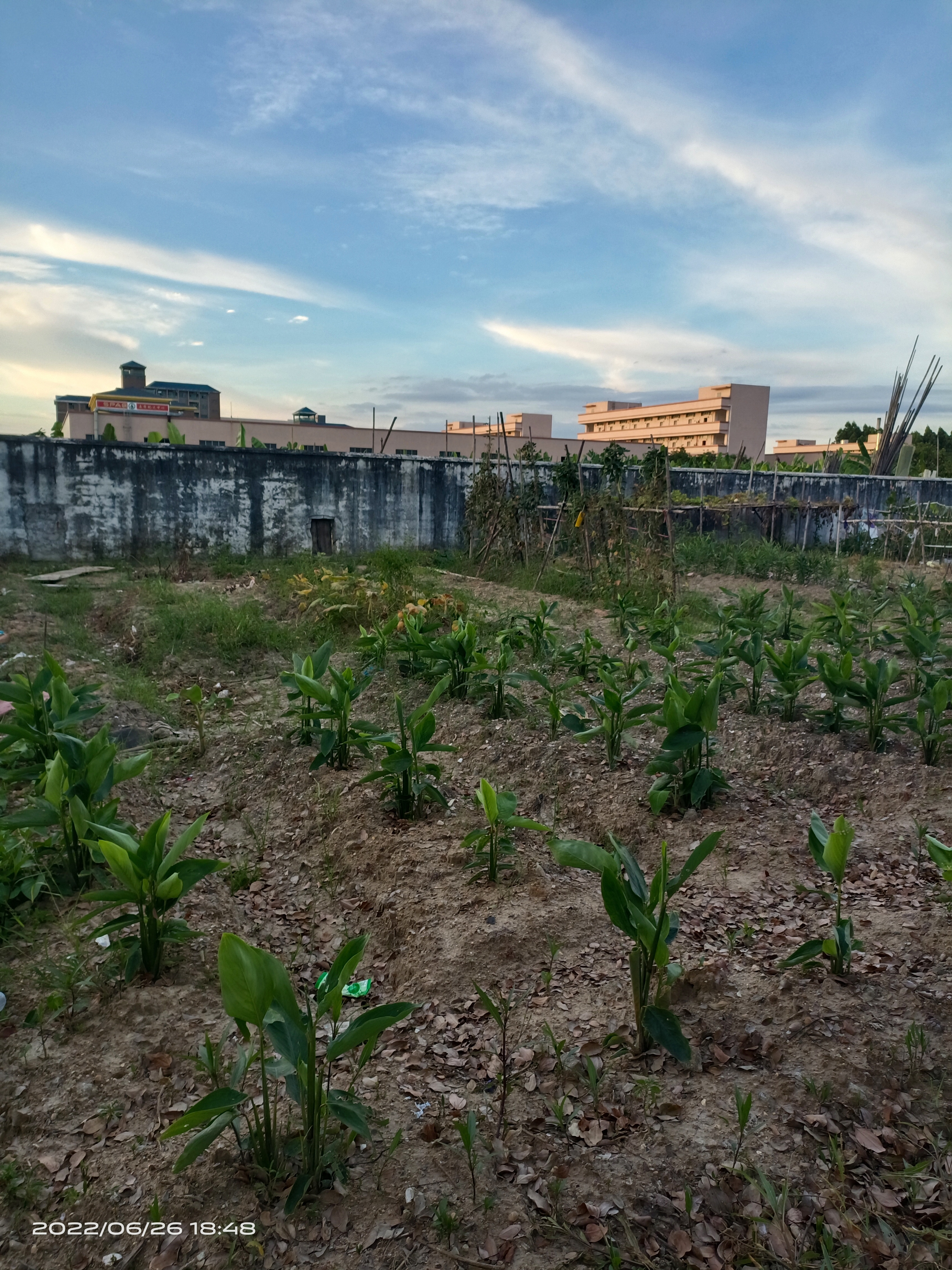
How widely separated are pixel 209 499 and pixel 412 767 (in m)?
10.3

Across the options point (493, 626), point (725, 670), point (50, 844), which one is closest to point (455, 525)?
point (493, 626)

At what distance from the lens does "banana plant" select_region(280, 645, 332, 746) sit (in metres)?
4.32

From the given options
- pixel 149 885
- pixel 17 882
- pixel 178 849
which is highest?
pixel 178 849

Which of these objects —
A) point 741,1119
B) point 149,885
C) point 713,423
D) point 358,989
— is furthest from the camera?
point 713,423

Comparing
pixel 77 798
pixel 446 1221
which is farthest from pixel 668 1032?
pixel 77 798

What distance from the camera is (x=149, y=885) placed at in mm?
2434

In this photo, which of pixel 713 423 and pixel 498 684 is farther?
pixel 713 423

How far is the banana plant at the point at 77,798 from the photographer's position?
2.82 m

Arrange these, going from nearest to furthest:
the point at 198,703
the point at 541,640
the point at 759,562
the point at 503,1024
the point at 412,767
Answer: the point at 503,1024 → the point at 412,767 → the point at 198,703 → the point at 541,640 → the point at 759,562

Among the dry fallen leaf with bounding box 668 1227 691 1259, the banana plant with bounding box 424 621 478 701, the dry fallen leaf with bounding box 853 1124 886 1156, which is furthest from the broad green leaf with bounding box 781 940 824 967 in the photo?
the banana plant with bounding box 424 621 478 701

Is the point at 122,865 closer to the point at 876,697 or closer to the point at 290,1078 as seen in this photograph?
the point at 290,1078

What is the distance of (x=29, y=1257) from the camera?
5.69 feet

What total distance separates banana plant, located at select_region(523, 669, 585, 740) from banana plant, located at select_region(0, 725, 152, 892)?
2.13 metres
